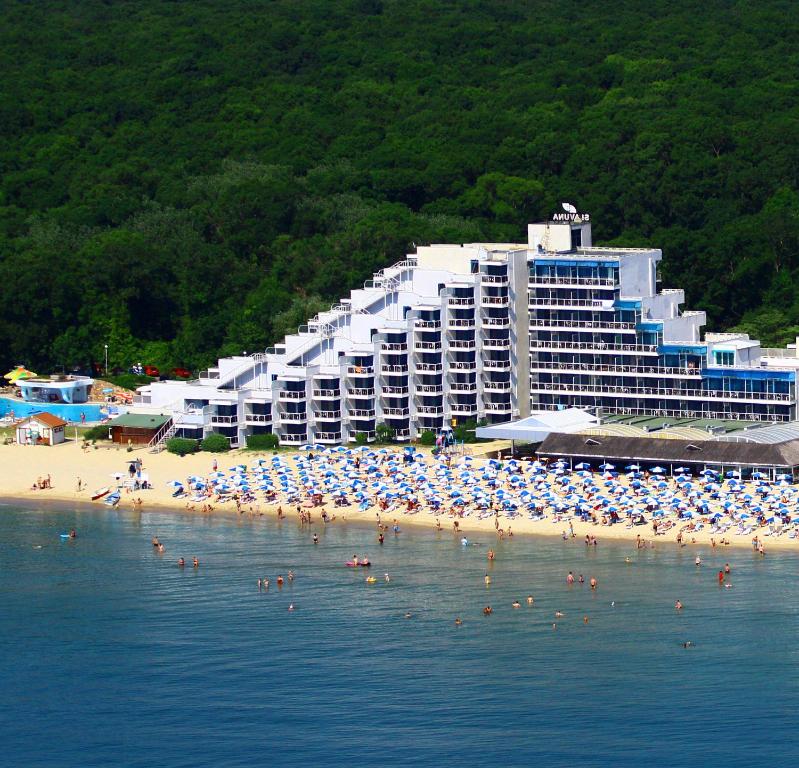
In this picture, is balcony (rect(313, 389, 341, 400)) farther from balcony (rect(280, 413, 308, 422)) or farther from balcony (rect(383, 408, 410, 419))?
balcony (rect(383, 408, 410, 419))

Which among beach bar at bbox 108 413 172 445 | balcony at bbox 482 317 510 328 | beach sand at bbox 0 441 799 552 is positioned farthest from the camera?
beach bar at bbox 108 413 172 445

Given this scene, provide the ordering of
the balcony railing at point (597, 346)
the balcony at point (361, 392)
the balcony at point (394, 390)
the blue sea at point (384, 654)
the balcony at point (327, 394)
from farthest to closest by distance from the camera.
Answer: the balcony at point (394, 390), the balcony at point (361, 392), the balcony at point (327, 394), the balcony railing at point (597, 346), the blue sea at point (384, 654)

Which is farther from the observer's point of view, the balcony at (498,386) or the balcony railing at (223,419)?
the balcony at (498,386)

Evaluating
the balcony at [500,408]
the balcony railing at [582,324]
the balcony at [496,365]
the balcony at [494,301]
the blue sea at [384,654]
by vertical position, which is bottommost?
the blue sea at [384,654]


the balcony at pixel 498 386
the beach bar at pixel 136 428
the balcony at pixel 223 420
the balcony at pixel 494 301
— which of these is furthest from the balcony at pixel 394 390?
the beach bar at pixel 136 428

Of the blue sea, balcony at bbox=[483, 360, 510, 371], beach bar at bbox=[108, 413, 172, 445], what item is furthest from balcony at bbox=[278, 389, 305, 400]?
the blue sea

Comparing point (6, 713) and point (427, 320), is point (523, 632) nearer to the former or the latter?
point (6, 713)

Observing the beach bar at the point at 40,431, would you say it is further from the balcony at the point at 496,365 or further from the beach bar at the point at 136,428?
the balcony at the point at 496,365
